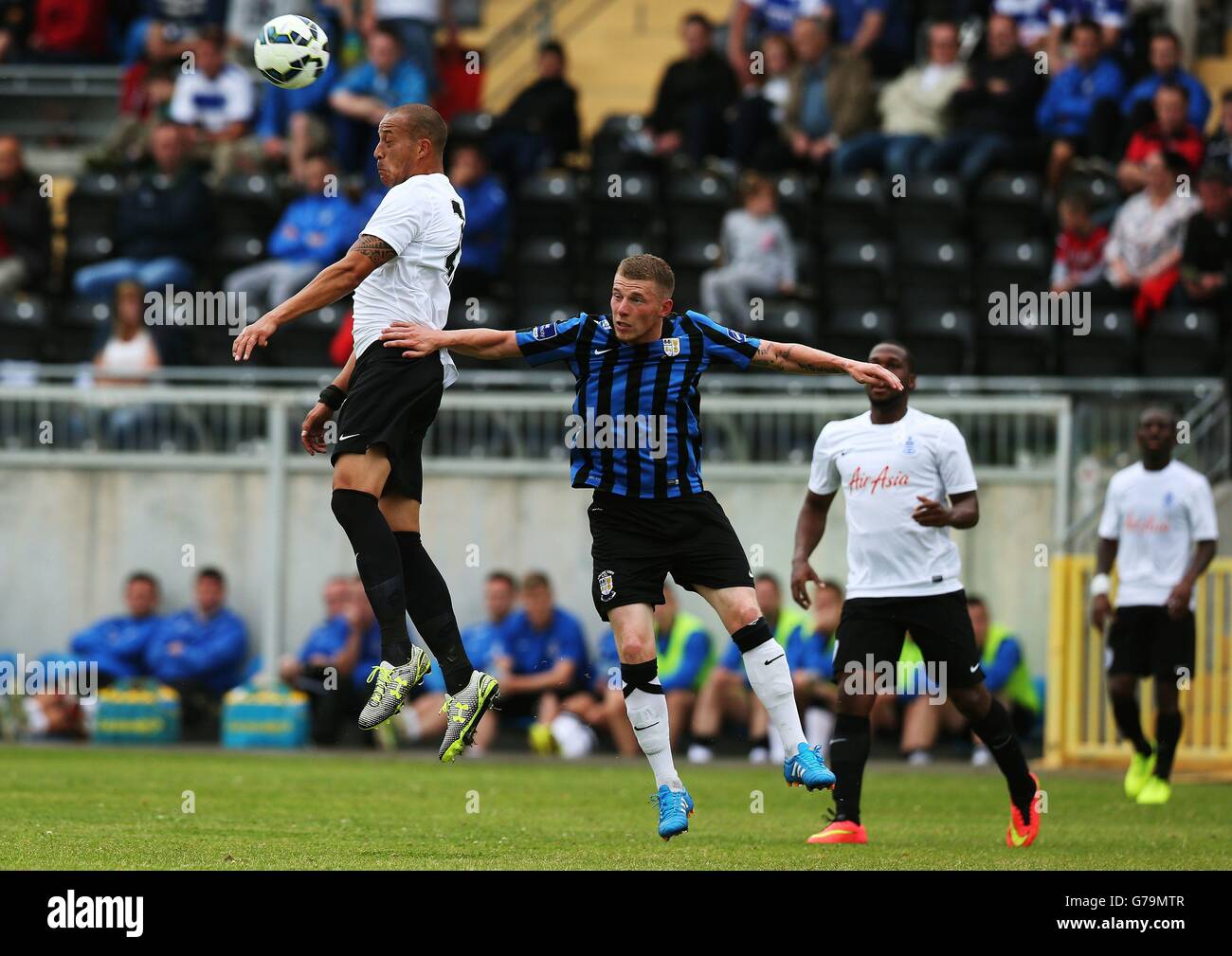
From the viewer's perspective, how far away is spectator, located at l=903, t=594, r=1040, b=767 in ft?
54.2

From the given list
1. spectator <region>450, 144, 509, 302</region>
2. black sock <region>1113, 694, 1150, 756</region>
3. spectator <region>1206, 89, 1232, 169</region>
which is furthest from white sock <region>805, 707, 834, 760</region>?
spectator <region>1206, 89, 1232, 169</region>

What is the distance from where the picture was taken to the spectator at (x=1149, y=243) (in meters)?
17.2

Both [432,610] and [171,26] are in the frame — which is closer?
[432,610]

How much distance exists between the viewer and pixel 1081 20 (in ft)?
62.7

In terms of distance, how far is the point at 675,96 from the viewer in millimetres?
20391

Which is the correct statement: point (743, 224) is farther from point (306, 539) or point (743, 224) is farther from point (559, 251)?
point (306, 539)

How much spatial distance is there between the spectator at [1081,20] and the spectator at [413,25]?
591 cm

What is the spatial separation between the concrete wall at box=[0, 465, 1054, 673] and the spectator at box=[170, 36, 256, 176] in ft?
13.5

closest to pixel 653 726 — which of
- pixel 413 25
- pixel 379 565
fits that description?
pixel 379 565

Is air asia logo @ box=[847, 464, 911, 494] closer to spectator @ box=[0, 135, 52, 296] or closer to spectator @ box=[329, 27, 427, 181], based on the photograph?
spectator @ box=[329, 27, 427, 181]

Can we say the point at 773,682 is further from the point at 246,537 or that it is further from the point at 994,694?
the point at 246,537

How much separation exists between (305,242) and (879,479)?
9612 mm
